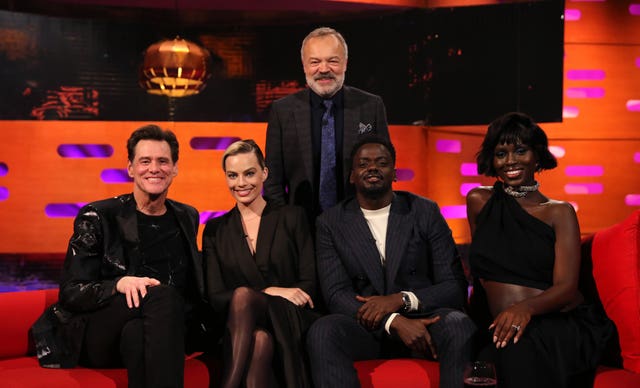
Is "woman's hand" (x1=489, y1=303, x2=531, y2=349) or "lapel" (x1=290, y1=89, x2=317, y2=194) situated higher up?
"lapel" (x1=290, y1=89, x2=317, y2=194)

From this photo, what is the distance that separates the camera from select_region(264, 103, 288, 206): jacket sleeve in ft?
11.7

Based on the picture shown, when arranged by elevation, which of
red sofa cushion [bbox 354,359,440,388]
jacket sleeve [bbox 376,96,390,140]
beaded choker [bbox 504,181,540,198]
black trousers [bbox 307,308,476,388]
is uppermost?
jacket sleeve [bbox 376,96,390,140]

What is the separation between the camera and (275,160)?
359cm

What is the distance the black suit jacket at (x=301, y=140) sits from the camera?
3.53 meters

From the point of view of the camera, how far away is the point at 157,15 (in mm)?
5680

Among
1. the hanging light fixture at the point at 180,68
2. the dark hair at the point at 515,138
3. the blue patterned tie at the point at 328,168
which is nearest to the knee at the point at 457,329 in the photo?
the dark hair at the point at 515,138

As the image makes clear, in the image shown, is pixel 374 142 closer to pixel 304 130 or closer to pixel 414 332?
pixel 304 130

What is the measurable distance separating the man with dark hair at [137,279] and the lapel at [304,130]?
594 millimetres

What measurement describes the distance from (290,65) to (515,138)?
2.93 meters

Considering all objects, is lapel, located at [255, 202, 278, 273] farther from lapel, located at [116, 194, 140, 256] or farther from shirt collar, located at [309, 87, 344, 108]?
shirt collar, located at [309, 87, 344, 108]

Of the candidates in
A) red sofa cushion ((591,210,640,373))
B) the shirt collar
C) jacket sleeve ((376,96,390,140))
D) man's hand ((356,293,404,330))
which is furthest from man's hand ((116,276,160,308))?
red sofa cushion ((591,210,640,373))

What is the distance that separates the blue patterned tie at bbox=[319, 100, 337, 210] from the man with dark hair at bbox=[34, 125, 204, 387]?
0.63 metres

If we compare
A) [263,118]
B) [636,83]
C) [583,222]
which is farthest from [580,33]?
[263,118]

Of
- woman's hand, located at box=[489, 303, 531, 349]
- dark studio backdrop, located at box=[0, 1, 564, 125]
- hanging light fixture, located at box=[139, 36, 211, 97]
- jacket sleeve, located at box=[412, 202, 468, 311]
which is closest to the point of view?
woman's hand, located at box=[489, 303, 531, 349]
